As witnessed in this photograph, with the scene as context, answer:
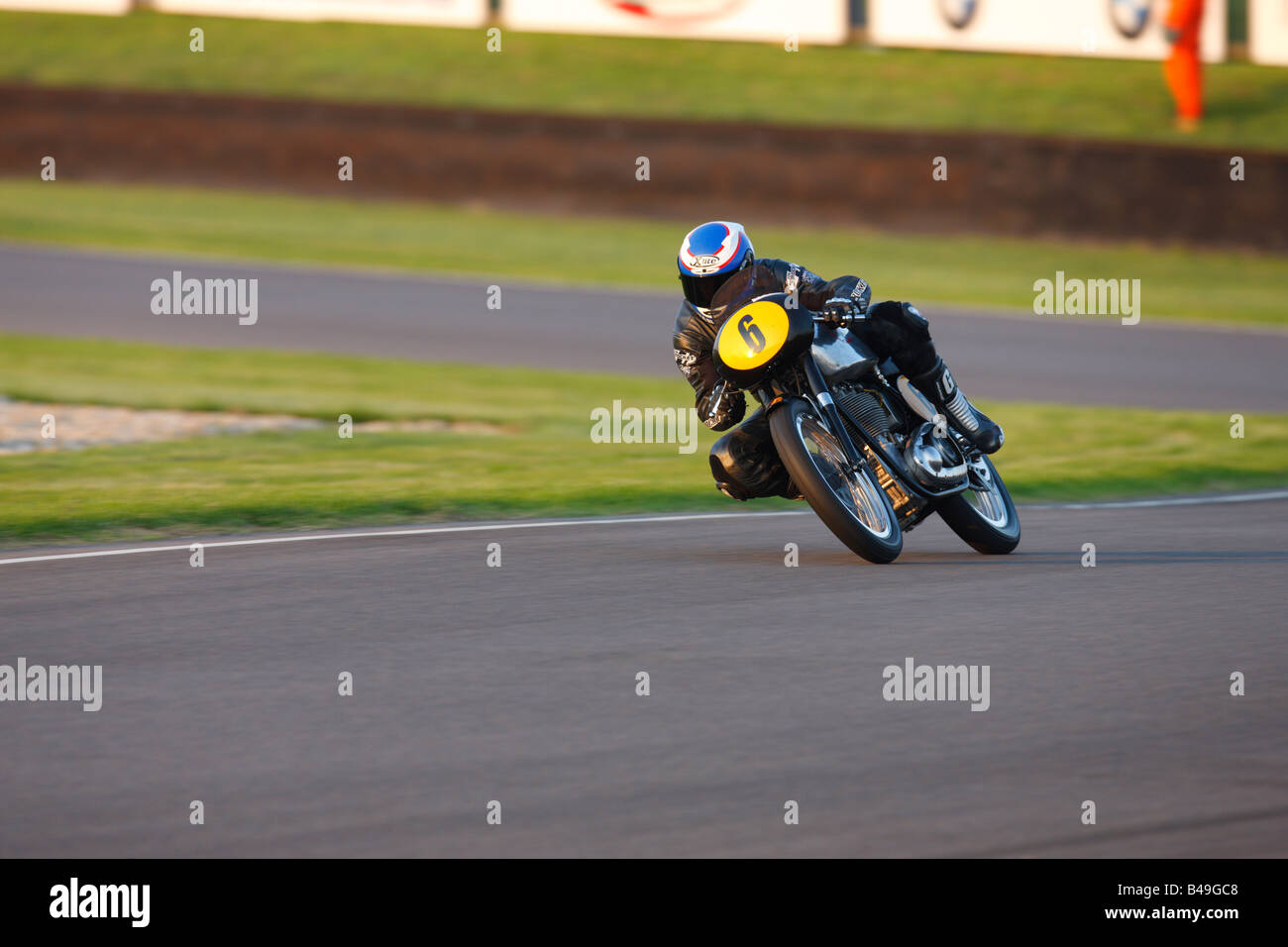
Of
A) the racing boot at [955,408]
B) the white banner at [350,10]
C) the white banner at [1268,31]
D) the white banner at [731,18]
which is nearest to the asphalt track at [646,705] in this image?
the racing boot at [955,408]

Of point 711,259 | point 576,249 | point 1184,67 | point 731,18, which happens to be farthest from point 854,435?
point 731,18

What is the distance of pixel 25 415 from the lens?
1464 centimetres

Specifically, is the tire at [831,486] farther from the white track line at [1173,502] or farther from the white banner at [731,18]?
the white banner at [731,18]

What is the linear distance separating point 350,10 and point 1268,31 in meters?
14.8

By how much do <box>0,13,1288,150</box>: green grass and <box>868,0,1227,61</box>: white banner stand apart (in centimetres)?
63

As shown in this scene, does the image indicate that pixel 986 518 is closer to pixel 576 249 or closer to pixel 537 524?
pixel 537 524

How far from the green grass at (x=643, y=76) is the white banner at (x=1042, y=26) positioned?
2.06 feet

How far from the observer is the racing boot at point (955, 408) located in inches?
359

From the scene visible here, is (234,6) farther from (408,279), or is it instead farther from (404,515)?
(404,515)

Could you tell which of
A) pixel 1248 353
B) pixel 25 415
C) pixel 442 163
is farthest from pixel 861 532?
pixel 442 163

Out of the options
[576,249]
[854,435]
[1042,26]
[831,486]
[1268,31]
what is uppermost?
[1042,26]

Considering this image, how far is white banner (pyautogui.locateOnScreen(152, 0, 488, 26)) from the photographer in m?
34.2

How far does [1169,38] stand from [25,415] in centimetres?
2040

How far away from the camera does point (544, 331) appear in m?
20.4
